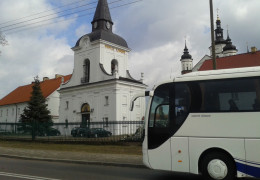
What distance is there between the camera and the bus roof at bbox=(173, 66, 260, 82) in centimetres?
829

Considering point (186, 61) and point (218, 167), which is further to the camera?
point (186, 61)

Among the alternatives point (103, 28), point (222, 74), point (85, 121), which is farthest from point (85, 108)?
point (222, 74)

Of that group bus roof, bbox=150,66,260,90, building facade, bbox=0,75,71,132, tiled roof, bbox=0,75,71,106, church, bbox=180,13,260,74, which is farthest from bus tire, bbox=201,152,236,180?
tiled roof, bbox=0,75,71,106

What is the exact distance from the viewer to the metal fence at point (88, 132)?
19453mm

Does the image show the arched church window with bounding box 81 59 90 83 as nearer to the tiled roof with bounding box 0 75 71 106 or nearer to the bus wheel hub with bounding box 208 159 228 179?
the tiled roof with bounding box 0 75 71 106

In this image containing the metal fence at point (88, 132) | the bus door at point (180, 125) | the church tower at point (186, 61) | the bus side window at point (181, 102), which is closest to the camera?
the bus door at point (180, 125)

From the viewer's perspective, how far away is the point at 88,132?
→ 2130cm

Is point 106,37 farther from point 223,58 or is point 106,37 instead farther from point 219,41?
point 219,41

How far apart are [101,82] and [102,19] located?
12.3 meters

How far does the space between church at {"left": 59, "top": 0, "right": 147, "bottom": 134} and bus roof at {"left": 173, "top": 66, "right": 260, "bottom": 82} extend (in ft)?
99.6

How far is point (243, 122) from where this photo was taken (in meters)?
→ 7.87

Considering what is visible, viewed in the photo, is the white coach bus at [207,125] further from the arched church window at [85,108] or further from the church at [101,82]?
the arched church window at [85,108]

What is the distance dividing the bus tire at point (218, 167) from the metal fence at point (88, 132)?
32.7ft

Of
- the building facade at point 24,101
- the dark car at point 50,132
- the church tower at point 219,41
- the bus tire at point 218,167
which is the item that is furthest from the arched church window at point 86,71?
the church tower at point 219,41
